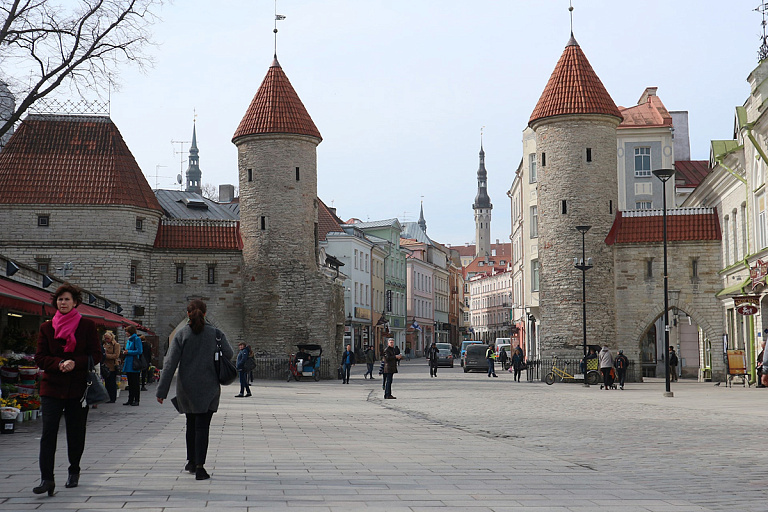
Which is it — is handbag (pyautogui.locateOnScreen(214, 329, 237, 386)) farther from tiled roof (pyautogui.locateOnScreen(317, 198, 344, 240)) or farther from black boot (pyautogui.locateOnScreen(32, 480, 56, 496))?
tiled roof (pyautogui.locateOnScreen(317, 198, 344, 240))

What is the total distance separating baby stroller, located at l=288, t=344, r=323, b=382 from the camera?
135ft

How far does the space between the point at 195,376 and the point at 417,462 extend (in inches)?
111

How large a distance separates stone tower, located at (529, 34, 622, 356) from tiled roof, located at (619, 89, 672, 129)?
46.3 ft

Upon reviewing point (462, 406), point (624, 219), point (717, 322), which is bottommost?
point (462, 406)

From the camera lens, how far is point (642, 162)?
55.0 m

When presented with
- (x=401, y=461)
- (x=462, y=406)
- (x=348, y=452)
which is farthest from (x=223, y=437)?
(x=462, y=406)

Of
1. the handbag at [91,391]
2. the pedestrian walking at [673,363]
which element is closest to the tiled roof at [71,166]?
the pedestrian walking at [673,363]

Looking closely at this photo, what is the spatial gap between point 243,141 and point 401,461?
35.3 metres

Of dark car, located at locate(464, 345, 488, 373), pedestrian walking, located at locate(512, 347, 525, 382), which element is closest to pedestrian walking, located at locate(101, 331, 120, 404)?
pedestrian walking, located at locate(512, 347, 525, 382)

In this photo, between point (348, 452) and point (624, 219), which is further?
point (624, 219)

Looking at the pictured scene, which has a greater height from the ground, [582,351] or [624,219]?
[624,219]

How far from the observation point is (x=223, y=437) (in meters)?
13.8

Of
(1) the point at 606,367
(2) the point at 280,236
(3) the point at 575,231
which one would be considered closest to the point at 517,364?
(3) the point at 575,231

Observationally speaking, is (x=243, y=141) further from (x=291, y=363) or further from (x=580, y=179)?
(x=580, y=179)
